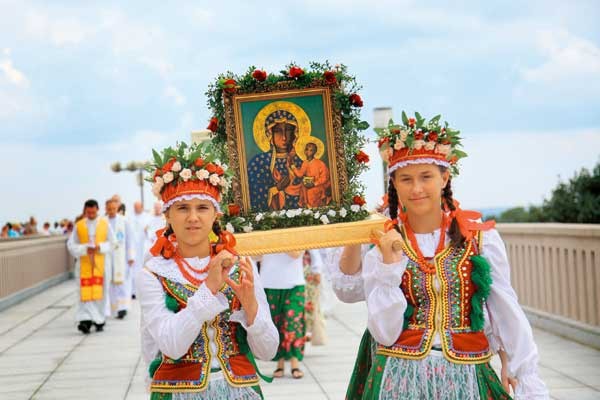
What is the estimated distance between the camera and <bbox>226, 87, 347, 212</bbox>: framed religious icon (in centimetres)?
488

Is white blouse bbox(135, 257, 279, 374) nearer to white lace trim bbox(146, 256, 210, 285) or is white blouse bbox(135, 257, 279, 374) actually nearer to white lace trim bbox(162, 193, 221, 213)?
white lace trim bbox(146, 256, 210, 285)

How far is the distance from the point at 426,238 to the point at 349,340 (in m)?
8.39

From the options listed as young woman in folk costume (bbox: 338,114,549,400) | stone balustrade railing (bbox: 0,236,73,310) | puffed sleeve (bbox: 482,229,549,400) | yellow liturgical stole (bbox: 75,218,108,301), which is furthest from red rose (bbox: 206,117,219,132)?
stone balustrade railing (bbox: 0,236,73,310)

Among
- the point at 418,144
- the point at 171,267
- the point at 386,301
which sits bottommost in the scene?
the point at 386,301

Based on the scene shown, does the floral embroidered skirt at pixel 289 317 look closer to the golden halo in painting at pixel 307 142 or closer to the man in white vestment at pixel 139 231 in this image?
the golden halo in painting at pixel 307 142

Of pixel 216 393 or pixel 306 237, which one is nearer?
pixel 216 393

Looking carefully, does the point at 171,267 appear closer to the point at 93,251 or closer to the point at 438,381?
the point at 438,381

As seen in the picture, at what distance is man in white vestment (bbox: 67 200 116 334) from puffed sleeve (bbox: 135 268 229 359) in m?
10.7

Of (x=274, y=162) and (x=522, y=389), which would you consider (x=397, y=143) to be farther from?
(x=522, y=389)

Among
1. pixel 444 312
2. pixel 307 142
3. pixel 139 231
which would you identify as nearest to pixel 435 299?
pixel 444 312

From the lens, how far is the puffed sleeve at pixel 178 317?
420 centimetres

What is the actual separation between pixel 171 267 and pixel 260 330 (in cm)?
51

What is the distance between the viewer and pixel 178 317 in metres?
4.23

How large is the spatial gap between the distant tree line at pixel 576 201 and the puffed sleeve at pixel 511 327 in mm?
13675
